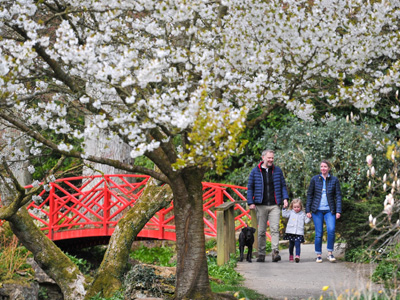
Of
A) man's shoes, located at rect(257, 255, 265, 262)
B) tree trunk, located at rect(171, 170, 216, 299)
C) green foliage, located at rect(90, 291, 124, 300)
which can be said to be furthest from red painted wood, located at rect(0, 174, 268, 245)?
tree trunk, located at rect(171, 170, 216, 299)

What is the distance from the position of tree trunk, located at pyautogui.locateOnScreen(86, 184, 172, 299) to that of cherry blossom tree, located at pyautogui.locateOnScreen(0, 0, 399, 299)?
213cm

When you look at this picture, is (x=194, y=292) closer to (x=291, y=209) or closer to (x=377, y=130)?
(x=291, y=209)

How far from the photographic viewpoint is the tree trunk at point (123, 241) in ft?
26.3

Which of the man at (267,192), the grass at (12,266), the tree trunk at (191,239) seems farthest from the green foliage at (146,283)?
the grass at (12,266)

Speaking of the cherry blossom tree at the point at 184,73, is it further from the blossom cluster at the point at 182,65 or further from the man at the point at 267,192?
the man at the point at 267,192

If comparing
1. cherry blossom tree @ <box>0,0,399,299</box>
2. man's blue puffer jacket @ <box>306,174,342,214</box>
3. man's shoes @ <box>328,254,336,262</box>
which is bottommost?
man's shoes @ <box>328,254,336,262</box>

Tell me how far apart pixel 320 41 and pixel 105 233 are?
739cm

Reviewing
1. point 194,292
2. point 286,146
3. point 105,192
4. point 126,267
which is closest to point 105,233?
point 105,192

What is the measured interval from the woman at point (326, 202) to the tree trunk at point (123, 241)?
7.04 feet

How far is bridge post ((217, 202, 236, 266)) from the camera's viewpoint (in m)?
8.68

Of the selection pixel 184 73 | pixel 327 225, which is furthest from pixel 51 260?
pixel 184 73

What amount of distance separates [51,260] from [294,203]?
148 inches

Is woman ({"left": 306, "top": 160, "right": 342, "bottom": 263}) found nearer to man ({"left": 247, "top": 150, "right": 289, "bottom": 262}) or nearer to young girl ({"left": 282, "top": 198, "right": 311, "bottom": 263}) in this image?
young girl ({"left": 282, "top": 198, "right": 311, "bottom": 263})

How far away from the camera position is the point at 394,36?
5.89 meters
